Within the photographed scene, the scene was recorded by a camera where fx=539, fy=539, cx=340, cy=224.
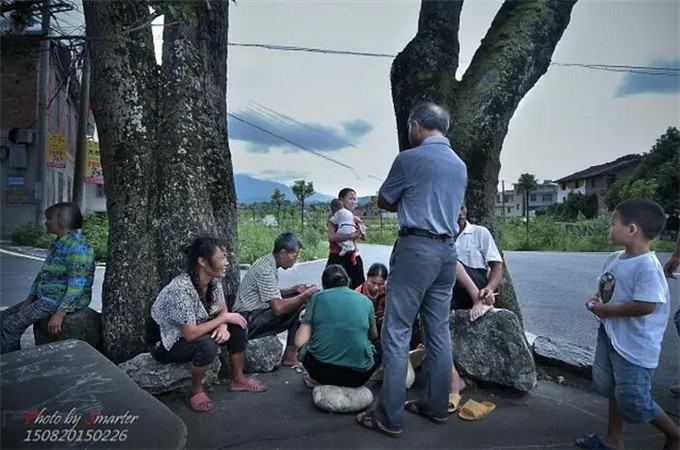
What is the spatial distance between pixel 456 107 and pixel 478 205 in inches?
35.9

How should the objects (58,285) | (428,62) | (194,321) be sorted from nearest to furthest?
(194,321) < (58,285) < (428,62)

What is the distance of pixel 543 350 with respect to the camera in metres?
4.80

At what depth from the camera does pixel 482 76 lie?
193 inches

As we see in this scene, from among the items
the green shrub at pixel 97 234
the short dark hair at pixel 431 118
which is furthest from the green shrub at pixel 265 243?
the short dark hair at pixel 431 118

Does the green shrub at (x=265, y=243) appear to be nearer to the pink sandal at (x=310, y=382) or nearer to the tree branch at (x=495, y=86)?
the tree branch at (x=495, y=86)

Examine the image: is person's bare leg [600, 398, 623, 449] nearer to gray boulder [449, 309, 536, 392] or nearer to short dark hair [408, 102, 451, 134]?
gray boulder [449, 309, 536, 392]

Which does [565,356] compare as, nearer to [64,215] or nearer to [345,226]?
[345,226]

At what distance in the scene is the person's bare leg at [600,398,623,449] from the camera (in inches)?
121

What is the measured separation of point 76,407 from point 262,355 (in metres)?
1.68

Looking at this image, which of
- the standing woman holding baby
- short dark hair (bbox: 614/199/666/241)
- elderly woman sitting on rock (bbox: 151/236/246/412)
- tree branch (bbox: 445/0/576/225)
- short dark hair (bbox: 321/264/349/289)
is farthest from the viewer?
the standing woman holding baby

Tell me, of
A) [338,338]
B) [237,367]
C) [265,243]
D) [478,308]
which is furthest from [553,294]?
[265,243]

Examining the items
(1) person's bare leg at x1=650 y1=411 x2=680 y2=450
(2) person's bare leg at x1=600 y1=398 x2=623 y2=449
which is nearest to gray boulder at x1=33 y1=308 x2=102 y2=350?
(2) person's bare leg at x1=600 y1=398 x2=623 y2=449

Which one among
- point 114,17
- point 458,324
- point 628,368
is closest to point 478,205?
point 458,324

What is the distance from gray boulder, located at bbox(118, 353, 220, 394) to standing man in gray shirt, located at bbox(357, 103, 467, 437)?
4.21 ft
